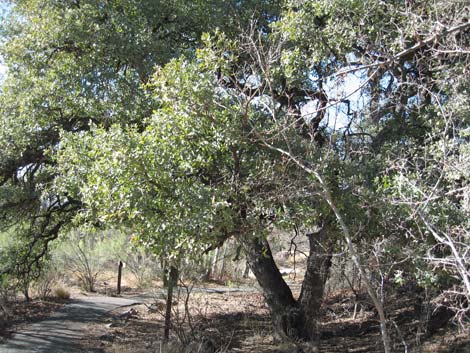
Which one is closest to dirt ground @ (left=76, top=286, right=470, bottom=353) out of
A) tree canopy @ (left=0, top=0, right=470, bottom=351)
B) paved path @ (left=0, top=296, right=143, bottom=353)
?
paved path @ (left=0, top=296, right=143, bottom=353)

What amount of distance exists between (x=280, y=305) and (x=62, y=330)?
18.5ft

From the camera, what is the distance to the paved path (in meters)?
10.8

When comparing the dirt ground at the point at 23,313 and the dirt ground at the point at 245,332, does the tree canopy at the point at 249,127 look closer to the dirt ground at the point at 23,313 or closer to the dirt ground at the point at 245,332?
the dirt ground at the point at 245,332

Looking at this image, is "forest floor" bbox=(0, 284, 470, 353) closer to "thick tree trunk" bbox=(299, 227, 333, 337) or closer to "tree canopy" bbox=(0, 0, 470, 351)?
"thick tree trunk" bbox=(299, 227, 333, 337)

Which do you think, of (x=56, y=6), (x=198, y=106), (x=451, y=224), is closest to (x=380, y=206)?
(x=451, y=224)

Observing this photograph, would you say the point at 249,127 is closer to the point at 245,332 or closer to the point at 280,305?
the point at 280,305

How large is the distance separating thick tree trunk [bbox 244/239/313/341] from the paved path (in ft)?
14.1

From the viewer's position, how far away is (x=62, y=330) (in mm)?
12922

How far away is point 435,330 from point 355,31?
6.77 metres

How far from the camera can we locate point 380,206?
716 centimetres

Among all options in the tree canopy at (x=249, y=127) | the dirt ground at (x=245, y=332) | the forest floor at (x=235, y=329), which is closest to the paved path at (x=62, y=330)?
the forest floor at (x=235, y=329)

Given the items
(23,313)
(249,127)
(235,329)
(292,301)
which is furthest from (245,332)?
(249,127)

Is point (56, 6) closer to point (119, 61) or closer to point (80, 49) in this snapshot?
point (80, 49)

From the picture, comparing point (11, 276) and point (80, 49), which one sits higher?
point (80, 49)
